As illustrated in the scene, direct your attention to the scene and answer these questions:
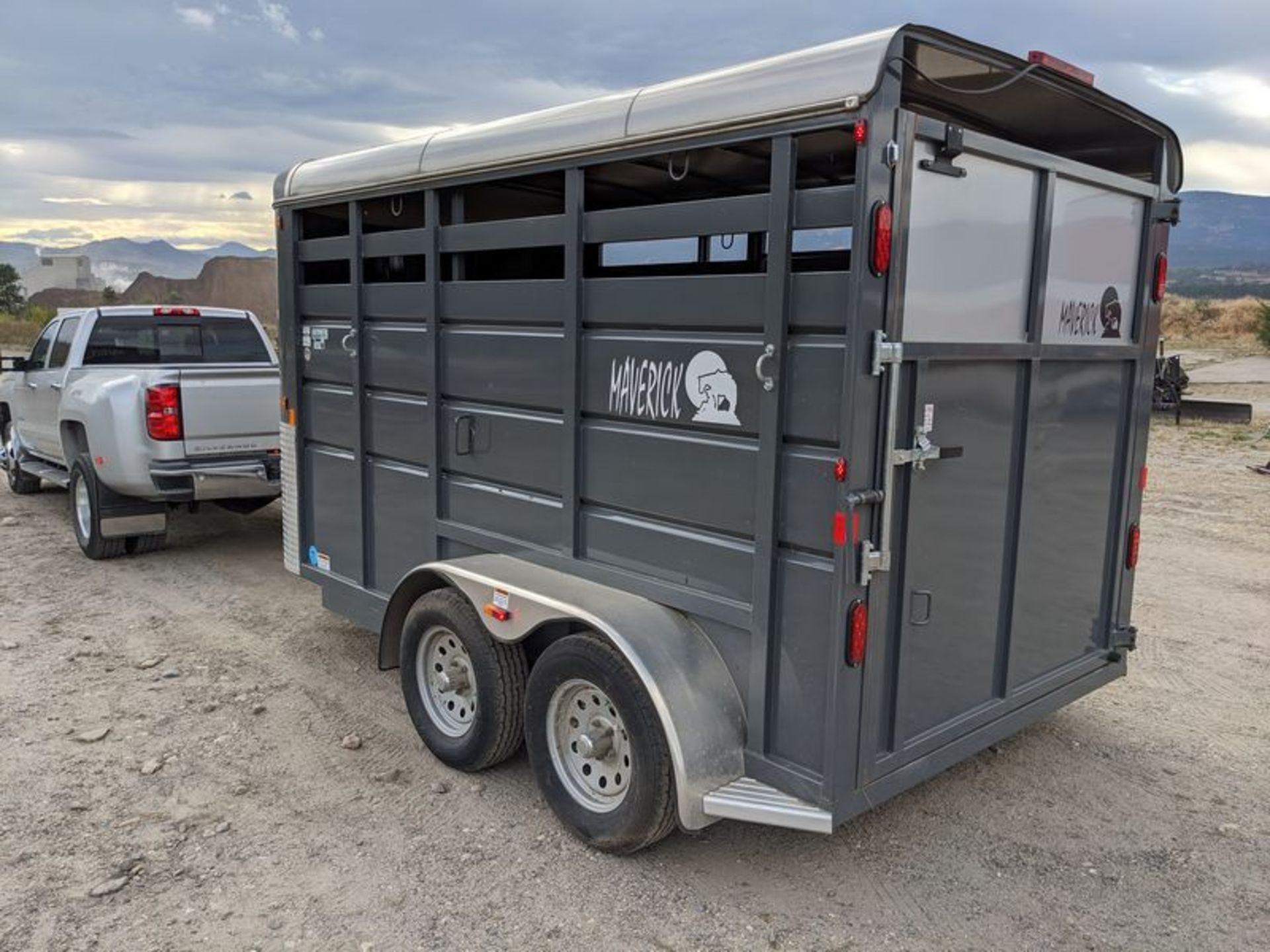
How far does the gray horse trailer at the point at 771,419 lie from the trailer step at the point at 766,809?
0.5 inches

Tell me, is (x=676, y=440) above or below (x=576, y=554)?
above

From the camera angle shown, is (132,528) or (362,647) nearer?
(362,647)

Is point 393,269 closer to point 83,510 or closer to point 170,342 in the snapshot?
point 170,342

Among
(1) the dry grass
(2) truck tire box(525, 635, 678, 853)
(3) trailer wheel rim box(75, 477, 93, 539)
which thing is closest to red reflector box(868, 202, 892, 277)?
(2) truck tire box(525, 635, 678, 853)

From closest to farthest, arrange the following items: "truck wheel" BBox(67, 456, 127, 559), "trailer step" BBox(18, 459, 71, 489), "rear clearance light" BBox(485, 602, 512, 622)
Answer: "rear clearance light" BBox(485, 602, 512, 622) < "truck wheel" BBox(67, 456, 127, 559) < "trailer step" BBox(18, 459, 71, 489)

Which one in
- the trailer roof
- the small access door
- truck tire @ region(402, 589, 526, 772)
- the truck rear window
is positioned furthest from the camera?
the truck rear window

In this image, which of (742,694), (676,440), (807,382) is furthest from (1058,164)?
(742,694)

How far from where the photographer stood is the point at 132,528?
760 centimetres

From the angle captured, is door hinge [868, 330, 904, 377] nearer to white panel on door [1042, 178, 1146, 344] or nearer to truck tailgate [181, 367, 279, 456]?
white panel on door [1042, 178, 1146, 344]

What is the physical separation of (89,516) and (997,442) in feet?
22.2

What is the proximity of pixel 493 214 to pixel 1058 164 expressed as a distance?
88.0 inches

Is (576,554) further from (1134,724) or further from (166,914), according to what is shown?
(1134,724)

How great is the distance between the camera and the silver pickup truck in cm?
719

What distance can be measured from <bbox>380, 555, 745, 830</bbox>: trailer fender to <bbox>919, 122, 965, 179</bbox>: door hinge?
5.41 ft
